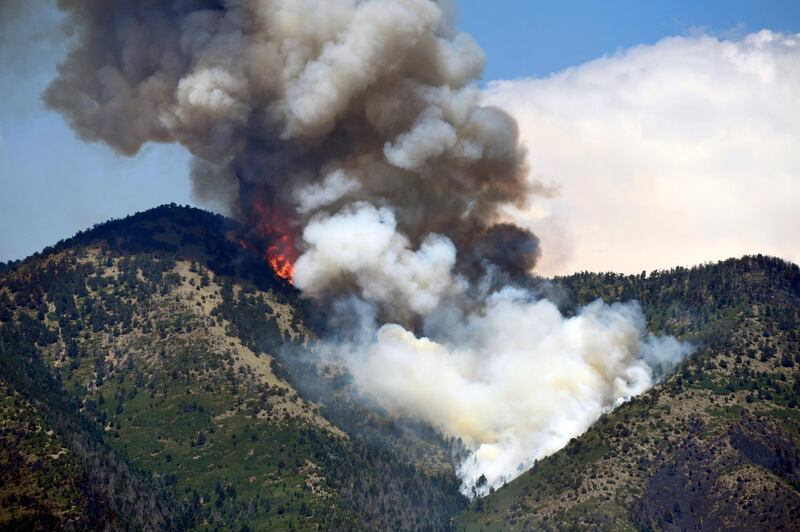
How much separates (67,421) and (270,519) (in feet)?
96.0

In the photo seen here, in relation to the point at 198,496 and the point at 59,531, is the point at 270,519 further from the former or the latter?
the point at 59,531

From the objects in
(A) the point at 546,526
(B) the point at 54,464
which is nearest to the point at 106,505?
(B) the point at 54,464

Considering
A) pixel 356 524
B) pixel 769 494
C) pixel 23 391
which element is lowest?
pixel 769 494

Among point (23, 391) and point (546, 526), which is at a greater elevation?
point (23, 391)

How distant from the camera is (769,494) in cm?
18825

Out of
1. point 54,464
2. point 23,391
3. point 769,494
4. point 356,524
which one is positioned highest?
point 23,391

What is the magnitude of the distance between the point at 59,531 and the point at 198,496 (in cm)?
2763

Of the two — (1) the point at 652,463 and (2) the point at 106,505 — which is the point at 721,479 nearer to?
(1) the point at 652,463

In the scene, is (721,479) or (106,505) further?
(721,479)

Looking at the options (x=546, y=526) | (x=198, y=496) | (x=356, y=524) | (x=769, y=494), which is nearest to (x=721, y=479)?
(x=769, y=494)

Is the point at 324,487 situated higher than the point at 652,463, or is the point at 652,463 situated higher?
the point at 324,487

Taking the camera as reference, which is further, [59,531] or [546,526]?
[546,526]

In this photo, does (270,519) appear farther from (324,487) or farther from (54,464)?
(54,464)

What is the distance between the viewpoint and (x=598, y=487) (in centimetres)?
19725
